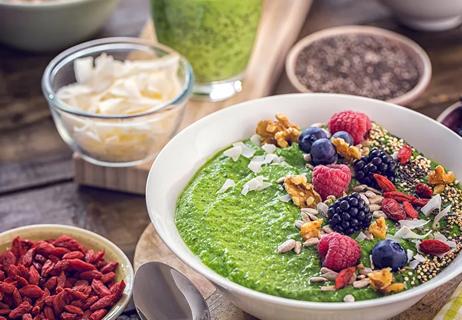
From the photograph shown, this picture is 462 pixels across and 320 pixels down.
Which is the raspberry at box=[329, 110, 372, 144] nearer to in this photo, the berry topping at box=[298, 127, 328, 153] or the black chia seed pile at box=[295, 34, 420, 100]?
the berry topping at box=[298, 127, 328, 153]

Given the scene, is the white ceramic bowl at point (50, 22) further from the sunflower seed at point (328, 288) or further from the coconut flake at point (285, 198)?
the sunflower seed at point (328, 288)

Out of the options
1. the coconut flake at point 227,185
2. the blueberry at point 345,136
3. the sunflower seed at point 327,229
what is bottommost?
the coconut flake at point 227,185

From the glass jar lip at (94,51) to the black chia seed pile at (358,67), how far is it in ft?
1.40

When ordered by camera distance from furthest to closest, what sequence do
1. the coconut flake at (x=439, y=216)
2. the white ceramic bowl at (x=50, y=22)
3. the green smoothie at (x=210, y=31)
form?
the white ceramic bowl at (x=50, y=22) → the green smoothie at (x=210, y=31) → the coconut flake at (x=439, y=216)

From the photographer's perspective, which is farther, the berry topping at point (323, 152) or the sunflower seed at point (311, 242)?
the berry topping at point (323, 152)

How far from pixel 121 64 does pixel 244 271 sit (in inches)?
45.6

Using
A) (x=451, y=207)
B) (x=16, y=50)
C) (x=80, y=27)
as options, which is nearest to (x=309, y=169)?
(x=451, y=207)

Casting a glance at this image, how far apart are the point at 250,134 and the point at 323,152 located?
0.31m

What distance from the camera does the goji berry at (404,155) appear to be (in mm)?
2279

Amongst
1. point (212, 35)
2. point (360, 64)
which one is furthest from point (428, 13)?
point (212, 35)

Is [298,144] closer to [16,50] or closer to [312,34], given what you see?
[312,34]

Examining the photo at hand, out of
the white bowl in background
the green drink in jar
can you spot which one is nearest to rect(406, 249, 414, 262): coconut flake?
the green drink in jar

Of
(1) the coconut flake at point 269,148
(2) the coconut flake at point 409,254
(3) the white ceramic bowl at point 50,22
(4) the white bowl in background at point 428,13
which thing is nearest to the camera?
(2) the coconut flake at point 409,254

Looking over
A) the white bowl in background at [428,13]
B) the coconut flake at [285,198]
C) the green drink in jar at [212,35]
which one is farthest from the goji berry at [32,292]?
the white bowl in background at [428,13]
